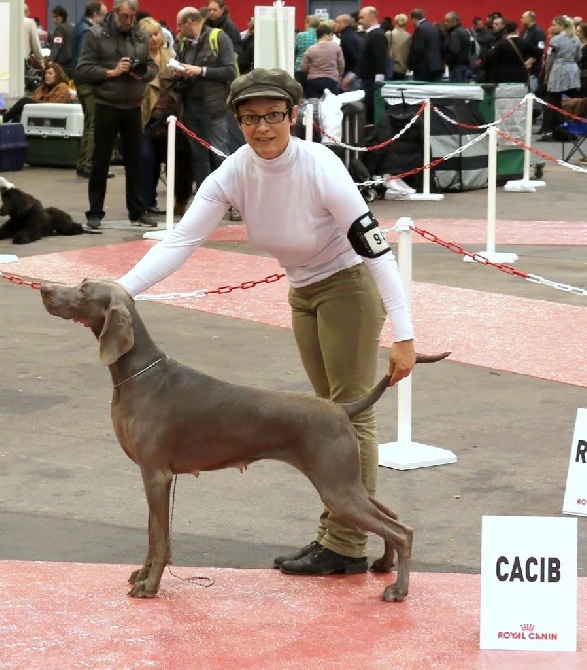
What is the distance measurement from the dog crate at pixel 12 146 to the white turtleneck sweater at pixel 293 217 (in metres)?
13.2

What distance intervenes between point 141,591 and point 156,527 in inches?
10.7

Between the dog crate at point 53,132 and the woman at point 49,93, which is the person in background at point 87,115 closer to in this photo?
the dog crate at point 53,132

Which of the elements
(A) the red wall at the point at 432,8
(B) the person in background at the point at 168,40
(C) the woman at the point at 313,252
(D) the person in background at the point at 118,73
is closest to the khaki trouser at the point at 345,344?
(C) the woman at the point at 313,252

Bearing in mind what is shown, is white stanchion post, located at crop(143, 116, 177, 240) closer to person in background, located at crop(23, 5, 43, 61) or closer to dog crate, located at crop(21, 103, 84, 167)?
dog crate, located at crop(21, 103, 84, 167)

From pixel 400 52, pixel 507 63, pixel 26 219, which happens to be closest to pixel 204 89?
pixel 26 219

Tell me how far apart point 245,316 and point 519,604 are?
553 cm

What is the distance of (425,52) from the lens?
22938 millimetres

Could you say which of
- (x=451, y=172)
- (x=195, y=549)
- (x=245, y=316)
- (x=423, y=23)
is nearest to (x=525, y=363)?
(x=245, y=316)

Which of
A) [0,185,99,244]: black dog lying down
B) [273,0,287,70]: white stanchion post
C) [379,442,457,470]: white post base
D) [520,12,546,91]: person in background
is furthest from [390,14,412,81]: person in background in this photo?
[379,442,457,470]: white post base

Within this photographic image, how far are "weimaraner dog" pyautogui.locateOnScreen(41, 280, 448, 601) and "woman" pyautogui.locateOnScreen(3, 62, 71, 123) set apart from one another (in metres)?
14.1

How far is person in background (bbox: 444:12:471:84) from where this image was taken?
25.8 metres

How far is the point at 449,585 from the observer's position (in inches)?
185

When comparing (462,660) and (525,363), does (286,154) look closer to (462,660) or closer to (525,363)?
(462,660)

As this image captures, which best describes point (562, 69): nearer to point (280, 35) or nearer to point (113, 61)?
point (280, 35)
